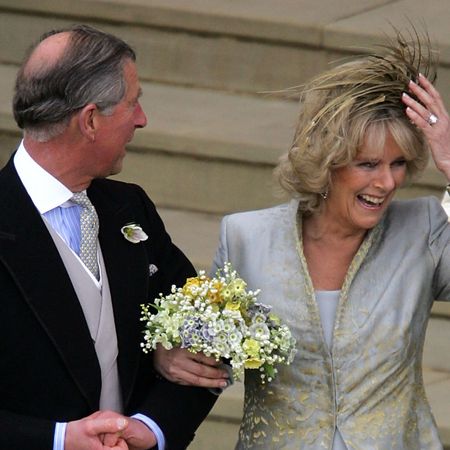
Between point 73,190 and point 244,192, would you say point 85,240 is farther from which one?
point 244,192

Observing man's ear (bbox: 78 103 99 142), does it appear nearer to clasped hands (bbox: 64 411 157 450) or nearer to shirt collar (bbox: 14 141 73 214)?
shirt collar (bbox: 14 141 73 214)

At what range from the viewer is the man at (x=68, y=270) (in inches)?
138

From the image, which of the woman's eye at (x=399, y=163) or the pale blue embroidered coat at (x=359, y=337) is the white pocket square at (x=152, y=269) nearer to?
the pale blue embroidered coat at (x=359, y=337)

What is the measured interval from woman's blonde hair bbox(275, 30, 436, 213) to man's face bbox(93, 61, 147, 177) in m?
0.43

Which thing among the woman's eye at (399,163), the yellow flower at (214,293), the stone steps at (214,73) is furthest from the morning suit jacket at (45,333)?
the stone steps at (214,73)

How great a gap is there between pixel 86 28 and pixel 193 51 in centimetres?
262

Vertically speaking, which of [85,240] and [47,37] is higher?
[47,37]

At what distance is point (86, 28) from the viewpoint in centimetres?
360

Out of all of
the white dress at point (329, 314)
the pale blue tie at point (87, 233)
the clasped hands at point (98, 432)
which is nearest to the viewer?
the clasped hands at point (98, 432)

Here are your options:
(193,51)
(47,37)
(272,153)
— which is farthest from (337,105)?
(193,51)

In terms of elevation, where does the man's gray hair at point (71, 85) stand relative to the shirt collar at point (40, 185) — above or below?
above

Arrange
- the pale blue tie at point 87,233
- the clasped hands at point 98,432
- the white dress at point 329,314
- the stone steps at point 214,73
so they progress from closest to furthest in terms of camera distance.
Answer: the clasped hands at point 98,432 < the pale blue tie at point 87,233 < the white dress at point 329,314 < the stone steps at point 214,73

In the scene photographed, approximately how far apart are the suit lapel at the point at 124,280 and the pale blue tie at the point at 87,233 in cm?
5

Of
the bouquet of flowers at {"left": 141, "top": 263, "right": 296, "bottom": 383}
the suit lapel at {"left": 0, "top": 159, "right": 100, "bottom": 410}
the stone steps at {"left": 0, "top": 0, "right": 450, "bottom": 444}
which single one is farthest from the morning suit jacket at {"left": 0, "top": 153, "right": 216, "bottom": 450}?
the stone steps at {"left": 0, "top": 0, "right": 450, "bottom": 444}
